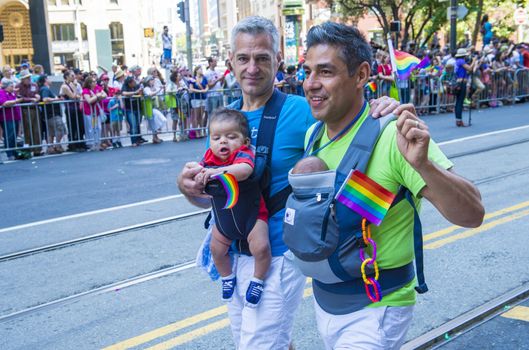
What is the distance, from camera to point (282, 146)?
3035mm

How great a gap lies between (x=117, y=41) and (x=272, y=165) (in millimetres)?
71568

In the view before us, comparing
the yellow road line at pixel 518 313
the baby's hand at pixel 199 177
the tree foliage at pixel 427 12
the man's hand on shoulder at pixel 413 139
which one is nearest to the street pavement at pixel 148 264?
the yellow road line at pixel 518 313

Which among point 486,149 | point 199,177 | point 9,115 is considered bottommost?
point 486,149

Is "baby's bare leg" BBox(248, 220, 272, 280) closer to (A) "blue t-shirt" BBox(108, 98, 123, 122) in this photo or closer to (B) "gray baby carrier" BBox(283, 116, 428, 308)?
(B) "gray baby carrier" BBox(283, 116, 428, 308)

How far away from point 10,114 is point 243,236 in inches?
447

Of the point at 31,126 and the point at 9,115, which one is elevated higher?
the point at 9,115

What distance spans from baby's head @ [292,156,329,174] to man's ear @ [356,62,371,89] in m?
0.35

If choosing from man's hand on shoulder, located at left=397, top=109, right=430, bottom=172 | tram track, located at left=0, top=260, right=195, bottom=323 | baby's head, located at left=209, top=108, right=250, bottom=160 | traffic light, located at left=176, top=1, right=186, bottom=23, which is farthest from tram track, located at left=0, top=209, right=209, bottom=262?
traffic light, located at left=176, top=1, right=186, bottom=23

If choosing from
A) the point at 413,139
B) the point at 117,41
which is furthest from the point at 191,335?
the point at 117,41

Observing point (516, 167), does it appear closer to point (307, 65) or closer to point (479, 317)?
point (479, 317)

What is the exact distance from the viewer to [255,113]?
310cm

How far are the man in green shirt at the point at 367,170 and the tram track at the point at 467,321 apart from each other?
1736 millimetres

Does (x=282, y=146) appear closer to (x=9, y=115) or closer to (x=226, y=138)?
(x=226, y=138)

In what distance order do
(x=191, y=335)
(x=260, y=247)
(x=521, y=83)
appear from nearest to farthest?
(x=260, y=247) → (x=191, y=335) → (x=521, y=83)
